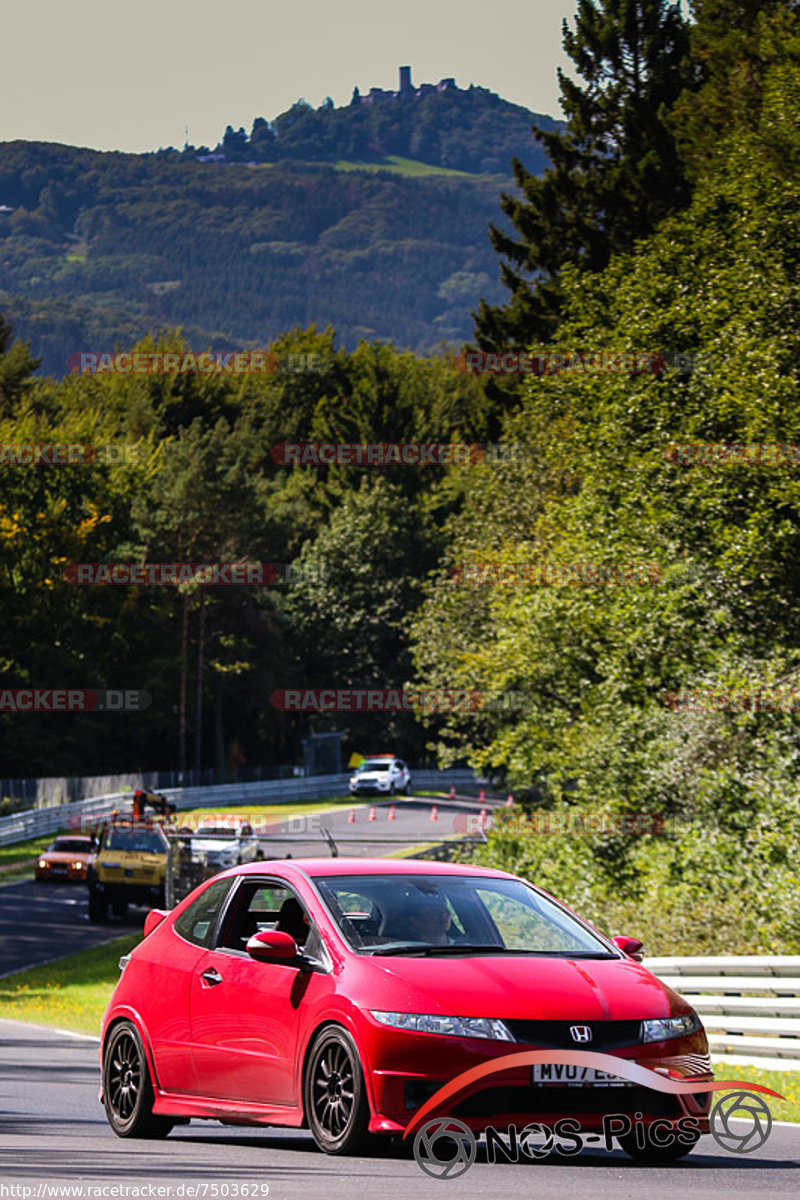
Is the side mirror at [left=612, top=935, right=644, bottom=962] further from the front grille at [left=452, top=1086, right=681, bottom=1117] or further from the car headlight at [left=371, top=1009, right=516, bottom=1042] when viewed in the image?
the car headlight at [left=371, top=1009, right=516, bottom=1042]

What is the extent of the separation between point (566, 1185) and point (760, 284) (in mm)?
26132

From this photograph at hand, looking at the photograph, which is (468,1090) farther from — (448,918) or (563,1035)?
(448,918)

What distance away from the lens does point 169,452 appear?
8569 centimetres

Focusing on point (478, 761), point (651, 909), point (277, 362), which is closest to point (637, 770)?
point (651, 909)

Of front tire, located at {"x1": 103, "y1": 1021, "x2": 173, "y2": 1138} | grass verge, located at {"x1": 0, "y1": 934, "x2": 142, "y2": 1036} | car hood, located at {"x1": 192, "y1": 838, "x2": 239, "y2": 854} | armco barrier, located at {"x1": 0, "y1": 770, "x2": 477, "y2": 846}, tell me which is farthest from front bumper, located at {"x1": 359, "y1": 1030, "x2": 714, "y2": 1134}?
armco barrier, located at {"x1": 0, "y1": 770, "x2": 477, "y2": 846}

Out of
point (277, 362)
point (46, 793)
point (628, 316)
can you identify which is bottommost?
point (46, 793)

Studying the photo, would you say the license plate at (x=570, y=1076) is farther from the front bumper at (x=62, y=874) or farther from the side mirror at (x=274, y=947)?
the front bumper at (x=62, y=874)

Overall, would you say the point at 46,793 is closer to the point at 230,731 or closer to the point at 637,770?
the point at 230,731

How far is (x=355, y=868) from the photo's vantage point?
346 inches

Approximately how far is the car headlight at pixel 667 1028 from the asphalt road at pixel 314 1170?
0.60 m

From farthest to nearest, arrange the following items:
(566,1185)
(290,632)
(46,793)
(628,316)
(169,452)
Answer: (290,632), (169,452), (46,793), (628,316), (566,1185)

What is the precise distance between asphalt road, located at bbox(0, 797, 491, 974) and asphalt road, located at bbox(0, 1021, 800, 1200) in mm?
11707

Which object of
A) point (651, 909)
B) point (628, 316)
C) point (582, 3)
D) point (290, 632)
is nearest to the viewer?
point (651, 909)

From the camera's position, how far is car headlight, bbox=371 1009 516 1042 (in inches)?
293
